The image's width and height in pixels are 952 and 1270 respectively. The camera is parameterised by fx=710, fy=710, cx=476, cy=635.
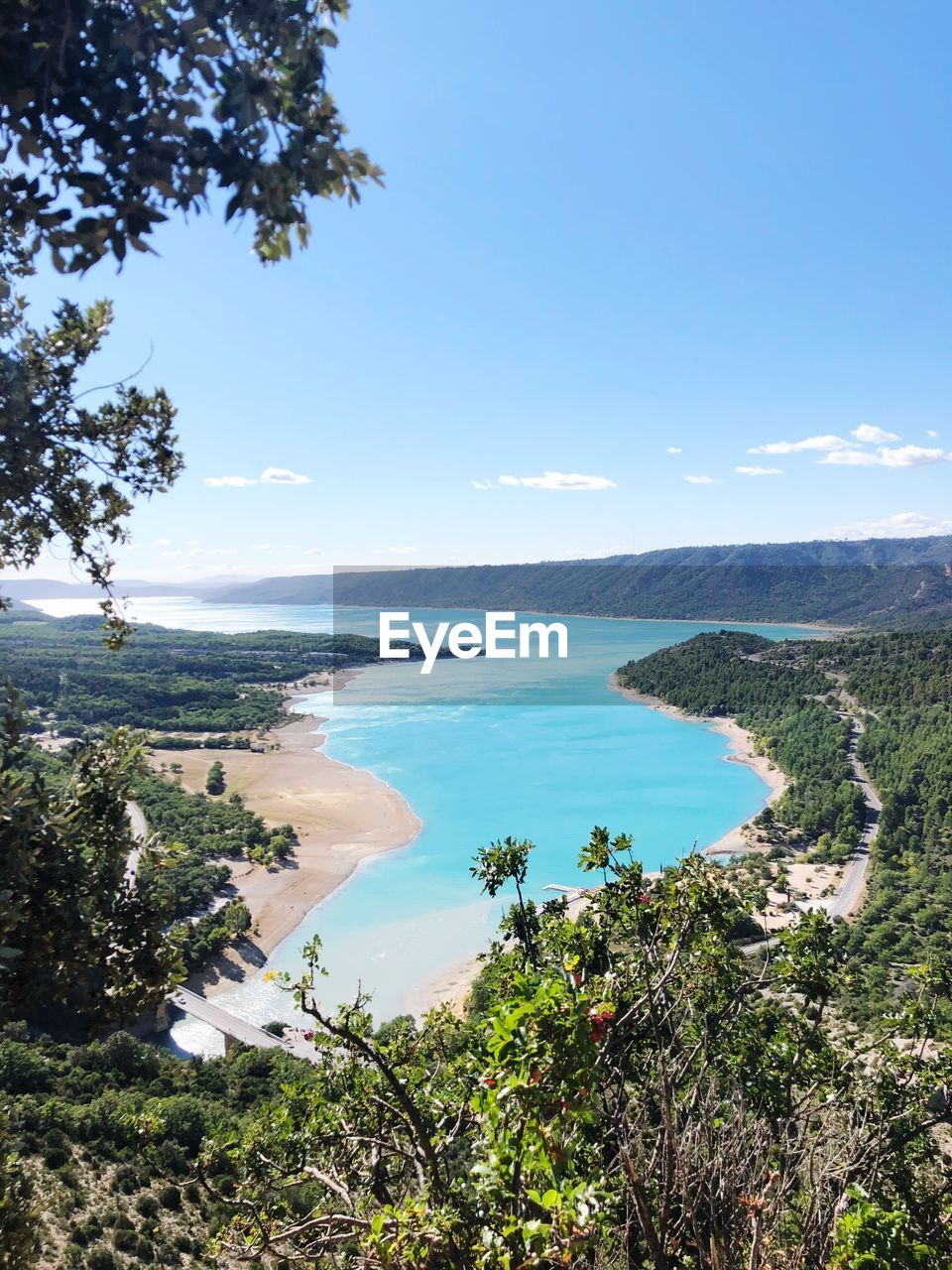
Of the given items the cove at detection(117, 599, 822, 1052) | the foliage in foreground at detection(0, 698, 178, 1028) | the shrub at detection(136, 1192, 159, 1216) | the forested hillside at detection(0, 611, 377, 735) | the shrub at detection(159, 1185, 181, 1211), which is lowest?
the cove at detection(117, 599, 822, 1052)

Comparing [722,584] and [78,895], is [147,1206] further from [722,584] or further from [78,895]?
[722,584]

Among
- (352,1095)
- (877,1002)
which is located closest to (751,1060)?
(352,1095)

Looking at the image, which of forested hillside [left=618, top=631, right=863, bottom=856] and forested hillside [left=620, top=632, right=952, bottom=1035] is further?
forested hillside [left=618, top=631, right=863, bottom=856]

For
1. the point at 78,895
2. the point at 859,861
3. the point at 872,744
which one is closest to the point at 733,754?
the point at 872,744

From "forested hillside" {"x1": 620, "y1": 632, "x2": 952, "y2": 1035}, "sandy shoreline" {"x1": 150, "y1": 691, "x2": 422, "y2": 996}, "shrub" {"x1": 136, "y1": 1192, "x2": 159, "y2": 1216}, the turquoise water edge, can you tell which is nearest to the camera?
"shrub" {"x1": 136, "y1": 1192, "x2": 159, "y2": 1216}

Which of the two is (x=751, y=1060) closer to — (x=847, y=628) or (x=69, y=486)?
(x=69, y=486)

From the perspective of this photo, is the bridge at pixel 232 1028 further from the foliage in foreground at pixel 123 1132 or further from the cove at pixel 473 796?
the foliage in foreground at pixel 123 1132

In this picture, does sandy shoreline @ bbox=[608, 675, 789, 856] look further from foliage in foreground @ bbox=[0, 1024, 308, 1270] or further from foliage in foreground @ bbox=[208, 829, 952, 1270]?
foliage in foreground @ bbox=[208, 829, 952, 1270]

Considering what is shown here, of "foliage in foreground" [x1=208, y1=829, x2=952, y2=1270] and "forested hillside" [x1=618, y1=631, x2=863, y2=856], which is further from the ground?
"foliage in foreground" [x1=208, y1=829, x2=952, y2=1270]

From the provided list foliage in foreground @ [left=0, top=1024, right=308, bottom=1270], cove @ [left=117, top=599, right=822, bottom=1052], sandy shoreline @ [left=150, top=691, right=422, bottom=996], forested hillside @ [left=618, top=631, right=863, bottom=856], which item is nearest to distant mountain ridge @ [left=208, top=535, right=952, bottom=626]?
forested hillside @ [left=618, top=631, right=863, bottom=856]
